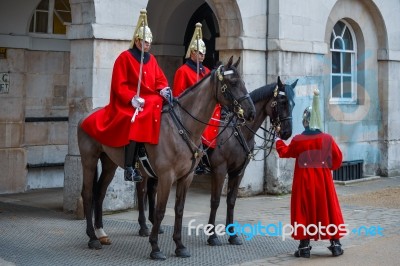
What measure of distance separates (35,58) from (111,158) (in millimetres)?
5743

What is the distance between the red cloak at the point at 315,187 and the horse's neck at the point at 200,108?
112 centimetres

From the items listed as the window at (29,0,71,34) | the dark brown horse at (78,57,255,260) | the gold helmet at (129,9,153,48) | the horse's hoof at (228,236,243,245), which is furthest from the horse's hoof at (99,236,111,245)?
the window at (29,0,71,34)

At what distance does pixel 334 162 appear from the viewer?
8492mm

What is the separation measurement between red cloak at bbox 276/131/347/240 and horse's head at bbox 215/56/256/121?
33.1 inches

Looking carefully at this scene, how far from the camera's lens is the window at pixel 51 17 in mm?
14019

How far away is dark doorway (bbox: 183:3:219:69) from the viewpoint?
15.3 metres

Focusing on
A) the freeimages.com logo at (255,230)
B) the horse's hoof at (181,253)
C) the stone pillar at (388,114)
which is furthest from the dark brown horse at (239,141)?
the stone pillar at (388,114)

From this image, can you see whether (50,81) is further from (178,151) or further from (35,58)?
(178,151)

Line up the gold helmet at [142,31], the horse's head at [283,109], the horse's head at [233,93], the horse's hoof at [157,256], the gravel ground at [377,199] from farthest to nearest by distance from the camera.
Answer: the gravel ground at [377,199], the horse's head at [283,109], the gold helmet at [142,31], the horse's hoof at [157,256], the horse's head at [233,93]

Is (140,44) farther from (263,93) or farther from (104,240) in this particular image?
(104,240)

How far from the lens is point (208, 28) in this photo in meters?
15.4

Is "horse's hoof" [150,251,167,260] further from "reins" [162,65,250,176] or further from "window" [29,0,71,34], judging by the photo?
"window" [29,0,71,34]

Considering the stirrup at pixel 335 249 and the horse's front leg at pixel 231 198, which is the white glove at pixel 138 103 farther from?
the stirrup at pixel 335 249

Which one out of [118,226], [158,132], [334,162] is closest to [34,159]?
[118,226]
